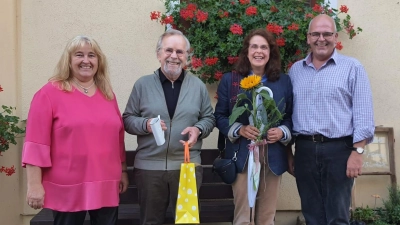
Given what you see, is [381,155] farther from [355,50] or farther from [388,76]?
[355,50]

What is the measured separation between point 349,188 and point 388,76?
210 centimetres

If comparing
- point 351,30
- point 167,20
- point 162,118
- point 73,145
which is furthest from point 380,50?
point 73,145

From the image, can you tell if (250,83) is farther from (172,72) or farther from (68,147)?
(68,147)

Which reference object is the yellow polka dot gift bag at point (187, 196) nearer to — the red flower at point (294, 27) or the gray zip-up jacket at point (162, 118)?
the gray zip-up jacket at point (162, 118)

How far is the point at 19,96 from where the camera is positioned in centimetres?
449

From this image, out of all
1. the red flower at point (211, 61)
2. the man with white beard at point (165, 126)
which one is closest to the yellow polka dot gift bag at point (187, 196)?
the man with white beard at point (165, 126)

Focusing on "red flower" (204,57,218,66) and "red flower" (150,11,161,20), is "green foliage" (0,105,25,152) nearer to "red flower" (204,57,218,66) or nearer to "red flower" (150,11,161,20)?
"red flower" (150,11,161,20)

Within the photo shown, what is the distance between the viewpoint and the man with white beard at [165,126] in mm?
3090

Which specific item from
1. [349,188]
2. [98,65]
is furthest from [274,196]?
[98,65]

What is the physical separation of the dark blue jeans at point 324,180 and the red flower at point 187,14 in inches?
68.3

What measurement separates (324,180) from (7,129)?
289cm

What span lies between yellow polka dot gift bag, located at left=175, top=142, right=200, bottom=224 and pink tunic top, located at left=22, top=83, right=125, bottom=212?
1.63 ft

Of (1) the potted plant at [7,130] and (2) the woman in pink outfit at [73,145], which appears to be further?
(1) the potted plant at [7,130]

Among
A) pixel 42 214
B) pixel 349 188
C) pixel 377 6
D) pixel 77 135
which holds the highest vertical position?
pixel 377 6
